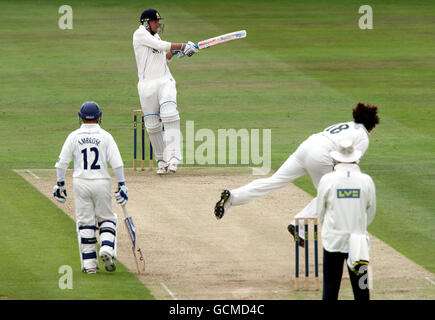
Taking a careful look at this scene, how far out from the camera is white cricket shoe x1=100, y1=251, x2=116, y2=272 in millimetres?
11430

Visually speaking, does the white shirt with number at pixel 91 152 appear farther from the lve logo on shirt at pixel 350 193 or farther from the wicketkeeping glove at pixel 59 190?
the lve logo on shirt at pixel 350 193

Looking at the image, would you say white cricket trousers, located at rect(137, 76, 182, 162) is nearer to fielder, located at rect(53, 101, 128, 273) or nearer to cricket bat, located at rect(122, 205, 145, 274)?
fielder, located at rect(53, 101, 128, 273)

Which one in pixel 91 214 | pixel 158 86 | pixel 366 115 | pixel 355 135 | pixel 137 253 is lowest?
pixel 137 253

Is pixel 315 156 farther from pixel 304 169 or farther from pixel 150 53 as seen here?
pixel 150 53

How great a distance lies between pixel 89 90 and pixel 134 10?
11.7 meters

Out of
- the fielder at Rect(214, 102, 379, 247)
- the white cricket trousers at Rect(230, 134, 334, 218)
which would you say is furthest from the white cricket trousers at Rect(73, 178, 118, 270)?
the white cricket trousers at Rect(230, 134, 334, 218)

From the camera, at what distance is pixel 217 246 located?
12695 millimetres

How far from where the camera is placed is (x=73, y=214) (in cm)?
1422

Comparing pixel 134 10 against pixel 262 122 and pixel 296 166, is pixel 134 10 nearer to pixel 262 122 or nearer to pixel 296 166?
pixel 262 122

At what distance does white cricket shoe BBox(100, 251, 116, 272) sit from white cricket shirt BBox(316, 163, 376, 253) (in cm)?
279

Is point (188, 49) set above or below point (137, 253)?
above

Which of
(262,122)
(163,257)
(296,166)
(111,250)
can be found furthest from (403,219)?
(262,122)

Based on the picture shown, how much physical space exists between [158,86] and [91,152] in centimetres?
511

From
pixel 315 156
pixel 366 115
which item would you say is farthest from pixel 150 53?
pixel 366 115
